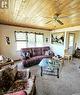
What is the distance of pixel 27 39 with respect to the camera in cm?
675

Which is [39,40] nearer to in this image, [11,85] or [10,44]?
[10,44]

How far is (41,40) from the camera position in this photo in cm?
763

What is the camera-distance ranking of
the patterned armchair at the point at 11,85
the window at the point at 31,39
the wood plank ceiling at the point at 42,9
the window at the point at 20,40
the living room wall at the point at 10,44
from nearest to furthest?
the patterned armchair at the point at 11,85, the wood plank ceiling at the point at 42,9, the living room wall at the point at 10,44, the window at the point at 20,40, the window at the point at 31,39

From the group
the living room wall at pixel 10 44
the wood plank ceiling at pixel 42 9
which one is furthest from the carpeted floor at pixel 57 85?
the living room wall at pixel 10 44

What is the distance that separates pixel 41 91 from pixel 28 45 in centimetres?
436

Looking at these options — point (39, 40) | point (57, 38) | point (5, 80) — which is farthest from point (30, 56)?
point (5, 80)

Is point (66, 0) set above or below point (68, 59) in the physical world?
above

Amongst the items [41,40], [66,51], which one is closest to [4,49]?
[41,40]

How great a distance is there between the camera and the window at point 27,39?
636cm

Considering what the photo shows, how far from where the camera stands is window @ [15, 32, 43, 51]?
20.9ft

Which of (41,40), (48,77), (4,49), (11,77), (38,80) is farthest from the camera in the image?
(41,40)

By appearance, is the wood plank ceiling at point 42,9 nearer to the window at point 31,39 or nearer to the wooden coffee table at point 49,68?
the wooden coffee table at point 49,68

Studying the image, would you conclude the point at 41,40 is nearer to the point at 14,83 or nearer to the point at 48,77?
the point at 48,77

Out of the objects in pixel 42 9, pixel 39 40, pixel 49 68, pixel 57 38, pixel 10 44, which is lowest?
pixel 49 68
